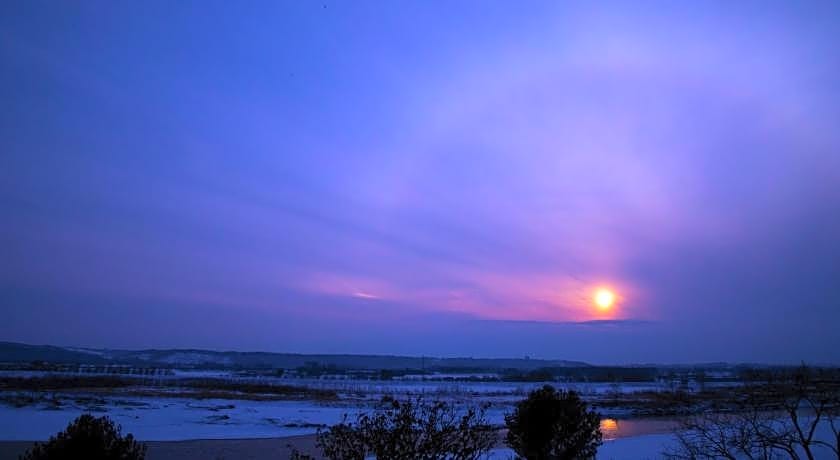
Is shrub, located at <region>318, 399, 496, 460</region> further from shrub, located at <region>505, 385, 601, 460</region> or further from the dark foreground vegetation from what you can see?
shrub, located at <region>505, 385, 601, 460</region>

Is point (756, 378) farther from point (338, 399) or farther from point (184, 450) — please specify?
point (338, 399)

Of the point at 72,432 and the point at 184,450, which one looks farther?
the point at 184,450

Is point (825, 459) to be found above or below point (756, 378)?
below

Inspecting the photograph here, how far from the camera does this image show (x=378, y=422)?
6.70 metres

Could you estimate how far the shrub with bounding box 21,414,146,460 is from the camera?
6.33 metres

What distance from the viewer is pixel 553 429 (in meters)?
11.1

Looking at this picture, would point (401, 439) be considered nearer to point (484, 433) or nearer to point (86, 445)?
point (484, 433)

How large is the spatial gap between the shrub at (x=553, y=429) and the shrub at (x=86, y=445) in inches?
277

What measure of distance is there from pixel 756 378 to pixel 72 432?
1035cm

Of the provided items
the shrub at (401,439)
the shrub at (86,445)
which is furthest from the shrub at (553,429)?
the shrub at (86,445)

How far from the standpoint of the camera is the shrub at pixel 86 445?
20.8 ft

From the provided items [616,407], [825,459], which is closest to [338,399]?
[616,407]

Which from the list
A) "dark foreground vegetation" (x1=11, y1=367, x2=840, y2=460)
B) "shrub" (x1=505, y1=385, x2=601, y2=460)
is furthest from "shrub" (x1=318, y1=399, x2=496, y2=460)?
"shrub" (x1=505, y1=385, x2=601, y2=460)

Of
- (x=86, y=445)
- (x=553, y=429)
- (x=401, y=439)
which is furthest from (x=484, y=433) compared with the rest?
(x=86, y=445)
